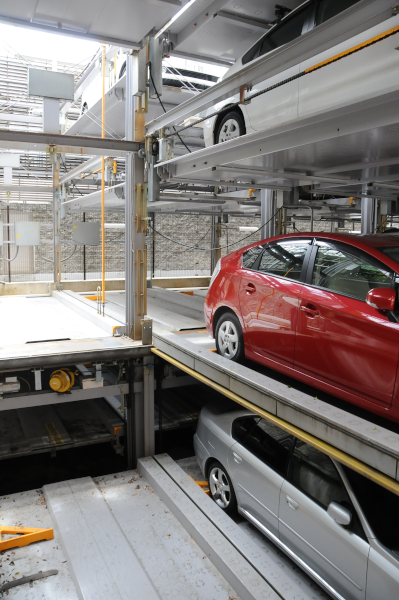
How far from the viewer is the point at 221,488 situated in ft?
16.0

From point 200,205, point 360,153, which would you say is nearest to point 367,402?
point 360,153

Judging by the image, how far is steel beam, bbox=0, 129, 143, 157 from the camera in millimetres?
5250

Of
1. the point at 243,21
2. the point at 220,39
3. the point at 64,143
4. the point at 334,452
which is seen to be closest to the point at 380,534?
the point at 334,452

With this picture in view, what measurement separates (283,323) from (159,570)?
2510mm

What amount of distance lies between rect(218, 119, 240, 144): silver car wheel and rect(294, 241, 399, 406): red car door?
6.80 feet

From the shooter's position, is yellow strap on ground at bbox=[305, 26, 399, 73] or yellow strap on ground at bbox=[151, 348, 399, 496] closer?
yellow strap on ground at bbox=[151, 348, 399, 496]

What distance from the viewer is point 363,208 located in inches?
291

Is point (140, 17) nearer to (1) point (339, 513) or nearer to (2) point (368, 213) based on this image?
(2) point (368, 213)

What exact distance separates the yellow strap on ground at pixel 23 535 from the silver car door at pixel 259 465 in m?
1.97

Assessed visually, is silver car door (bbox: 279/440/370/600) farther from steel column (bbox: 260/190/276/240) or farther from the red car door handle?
steel column (bbox: 260/190/276/240)

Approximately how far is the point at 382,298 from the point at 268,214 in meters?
3.69

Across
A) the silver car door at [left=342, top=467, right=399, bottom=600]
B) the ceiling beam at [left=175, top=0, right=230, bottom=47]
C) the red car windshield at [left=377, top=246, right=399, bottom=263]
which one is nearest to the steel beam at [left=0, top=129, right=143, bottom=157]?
the ceiling beam at [left=175, top=0, right=230, bottom=47]

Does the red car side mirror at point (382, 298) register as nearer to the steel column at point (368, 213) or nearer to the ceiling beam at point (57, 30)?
the ceiling beam at point (57, 30)

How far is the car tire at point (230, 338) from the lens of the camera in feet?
14.4
